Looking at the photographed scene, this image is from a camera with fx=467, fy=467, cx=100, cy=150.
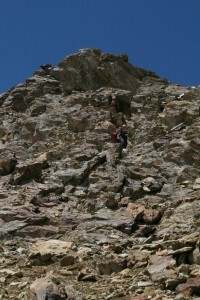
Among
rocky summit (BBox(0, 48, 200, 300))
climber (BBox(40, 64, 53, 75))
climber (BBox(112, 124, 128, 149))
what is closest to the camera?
rocky summit (BBox(0, 48, 200, 300))

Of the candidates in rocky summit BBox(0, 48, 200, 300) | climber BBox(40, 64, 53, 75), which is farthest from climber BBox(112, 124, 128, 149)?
climber BBox(40, 64, 53, 75)

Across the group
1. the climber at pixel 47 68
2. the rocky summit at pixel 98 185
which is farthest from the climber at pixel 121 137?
the climber at pixel 47 68

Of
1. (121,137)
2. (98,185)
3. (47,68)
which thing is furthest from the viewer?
(47,68)

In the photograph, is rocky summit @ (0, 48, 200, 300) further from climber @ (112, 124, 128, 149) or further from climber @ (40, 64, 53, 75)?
climber @ (112, 124, 128, 149)

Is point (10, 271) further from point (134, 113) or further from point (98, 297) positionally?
point (134, 113)

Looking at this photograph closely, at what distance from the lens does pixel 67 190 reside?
24688 mm

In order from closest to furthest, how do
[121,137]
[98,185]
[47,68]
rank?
[98,185]
[121,137]
[47,68]

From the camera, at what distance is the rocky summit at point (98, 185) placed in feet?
44.2

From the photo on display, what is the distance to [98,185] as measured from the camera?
80.2 ft

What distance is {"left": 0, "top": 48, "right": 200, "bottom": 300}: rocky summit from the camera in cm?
1348

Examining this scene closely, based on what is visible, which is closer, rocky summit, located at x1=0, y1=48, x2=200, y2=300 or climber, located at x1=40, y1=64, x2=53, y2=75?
rocky summit, located at x1=0, y1=48, x2=200, y2=300

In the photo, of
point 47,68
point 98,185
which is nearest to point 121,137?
point 98,185

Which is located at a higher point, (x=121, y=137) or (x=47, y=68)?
(x=47, y=68)

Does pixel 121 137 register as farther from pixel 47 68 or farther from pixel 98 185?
pixel 47 68
